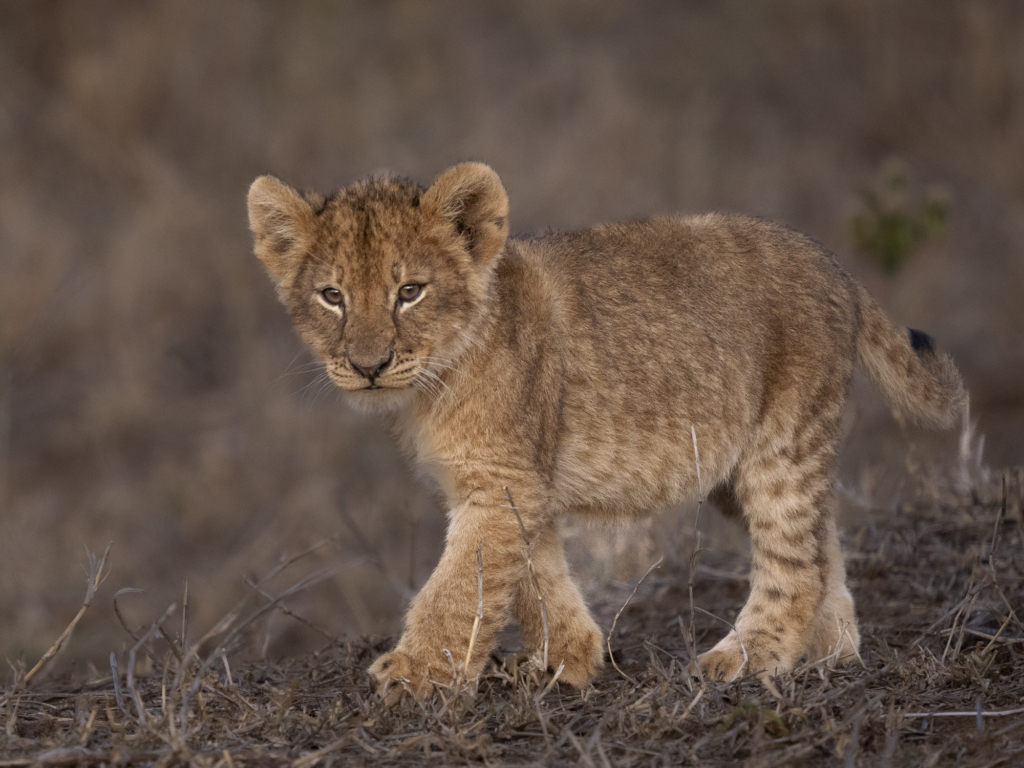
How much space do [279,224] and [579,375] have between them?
138 centimetres

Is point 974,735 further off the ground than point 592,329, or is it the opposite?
point 592,329

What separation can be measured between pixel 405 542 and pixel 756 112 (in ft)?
32.3

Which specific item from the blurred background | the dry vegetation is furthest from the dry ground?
the blurred background

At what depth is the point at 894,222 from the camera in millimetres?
9508

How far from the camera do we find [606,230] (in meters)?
5.36

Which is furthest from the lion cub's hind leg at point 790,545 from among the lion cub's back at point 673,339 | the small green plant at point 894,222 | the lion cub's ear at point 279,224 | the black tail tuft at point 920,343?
the small green plant at point 894,222

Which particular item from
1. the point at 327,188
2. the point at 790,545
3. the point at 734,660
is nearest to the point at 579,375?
the point at 790,545

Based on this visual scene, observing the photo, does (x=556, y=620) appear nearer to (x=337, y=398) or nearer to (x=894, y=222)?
(x=337, y=398)

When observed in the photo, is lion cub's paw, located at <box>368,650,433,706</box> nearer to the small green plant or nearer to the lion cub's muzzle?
the lion cub's muzzle

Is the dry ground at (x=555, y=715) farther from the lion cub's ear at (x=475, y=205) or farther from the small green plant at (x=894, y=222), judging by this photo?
the small green plant at (x=894, y=222)

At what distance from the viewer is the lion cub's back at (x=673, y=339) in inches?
193

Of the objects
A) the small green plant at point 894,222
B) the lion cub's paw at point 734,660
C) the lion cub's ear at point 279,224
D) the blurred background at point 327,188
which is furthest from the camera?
the blurred background at point 327,188

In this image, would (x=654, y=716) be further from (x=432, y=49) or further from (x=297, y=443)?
(x=432, y=49)

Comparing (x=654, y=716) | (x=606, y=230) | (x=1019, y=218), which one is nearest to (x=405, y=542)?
(x=606, y=230)
